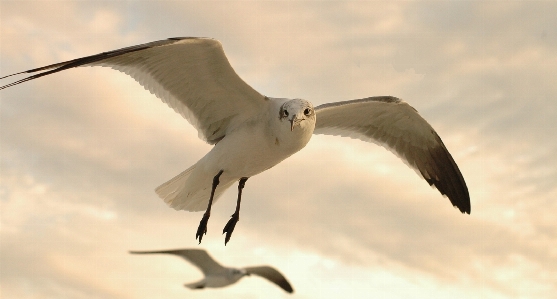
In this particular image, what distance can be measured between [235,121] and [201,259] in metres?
6.17

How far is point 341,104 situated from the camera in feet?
33.1

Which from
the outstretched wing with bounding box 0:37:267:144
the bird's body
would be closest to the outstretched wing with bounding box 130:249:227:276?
the bird's body

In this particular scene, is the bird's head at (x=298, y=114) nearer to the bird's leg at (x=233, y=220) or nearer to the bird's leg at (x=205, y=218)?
the bird's leg at (x=205, y=218)

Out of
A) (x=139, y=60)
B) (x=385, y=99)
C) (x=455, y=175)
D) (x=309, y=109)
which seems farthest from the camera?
(x=455, y=175)

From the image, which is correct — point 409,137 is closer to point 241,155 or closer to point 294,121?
point 241,155

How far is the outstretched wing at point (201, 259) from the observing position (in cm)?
1515

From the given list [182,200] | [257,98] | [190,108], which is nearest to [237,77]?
[257,98]

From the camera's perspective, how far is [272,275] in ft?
51.3

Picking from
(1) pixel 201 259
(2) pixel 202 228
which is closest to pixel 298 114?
(2) pixel 202 228

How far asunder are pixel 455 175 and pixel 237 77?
4.13 meters

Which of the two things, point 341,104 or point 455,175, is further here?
point 455,175

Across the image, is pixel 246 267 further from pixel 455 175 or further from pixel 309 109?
pixel 309 109

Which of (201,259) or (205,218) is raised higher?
Answer: (201,259)

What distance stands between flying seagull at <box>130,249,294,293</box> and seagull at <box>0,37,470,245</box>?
4.93m
